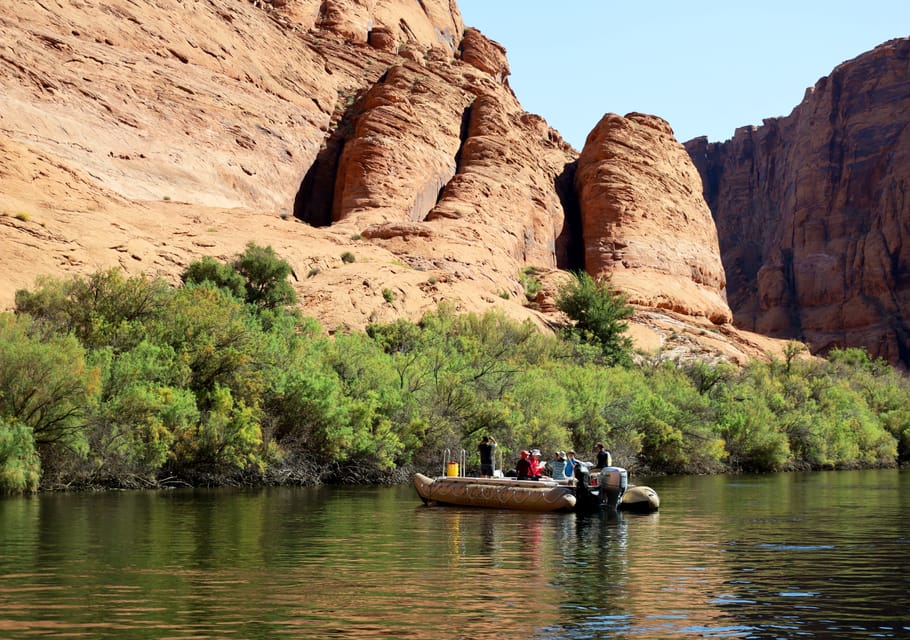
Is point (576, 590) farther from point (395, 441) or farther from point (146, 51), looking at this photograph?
point (146, 51)

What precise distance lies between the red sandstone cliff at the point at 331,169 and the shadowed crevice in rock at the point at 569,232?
6.7 inches

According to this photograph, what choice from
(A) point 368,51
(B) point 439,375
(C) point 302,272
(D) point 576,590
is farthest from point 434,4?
(D) point 576,590

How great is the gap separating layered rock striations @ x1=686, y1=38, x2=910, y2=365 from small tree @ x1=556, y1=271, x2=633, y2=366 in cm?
5787

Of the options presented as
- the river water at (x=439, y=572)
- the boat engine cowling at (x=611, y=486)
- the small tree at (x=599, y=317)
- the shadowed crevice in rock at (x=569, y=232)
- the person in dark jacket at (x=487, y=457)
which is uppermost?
the shadowed crevice in rock at (x=569, y=232)

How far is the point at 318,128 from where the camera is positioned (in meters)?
74.1

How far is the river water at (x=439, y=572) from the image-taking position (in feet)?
36.7

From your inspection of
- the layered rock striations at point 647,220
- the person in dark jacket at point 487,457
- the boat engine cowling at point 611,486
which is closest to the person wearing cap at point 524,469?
the person in dark jacket at point 487,457

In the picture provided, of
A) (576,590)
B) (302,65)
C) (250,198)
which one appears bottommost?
(576,590)

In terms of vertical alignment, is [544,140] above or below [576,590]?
above

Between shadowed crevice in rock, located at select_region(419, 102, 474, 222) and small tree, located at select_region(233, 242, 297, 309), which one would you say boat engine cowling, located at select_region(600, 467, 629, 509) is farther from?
shadowed crevice in rock, located at select_region(419, 102, 474, 222)

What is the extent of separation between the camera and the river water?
11.2m

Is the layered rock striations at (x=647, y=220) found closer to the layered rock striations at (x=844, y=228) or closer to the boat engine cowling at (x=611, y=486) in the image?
the layered rock striations at (x=844, y=228)

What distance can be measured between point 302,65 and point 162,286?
141 feet

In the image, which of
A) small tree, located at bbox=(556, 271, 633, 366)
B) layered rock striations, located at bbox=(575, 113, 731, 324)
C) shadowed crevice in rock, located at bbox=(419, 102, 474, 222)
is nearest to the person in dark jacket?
small tree, located at bbox=(556, 271, 633, 366)
